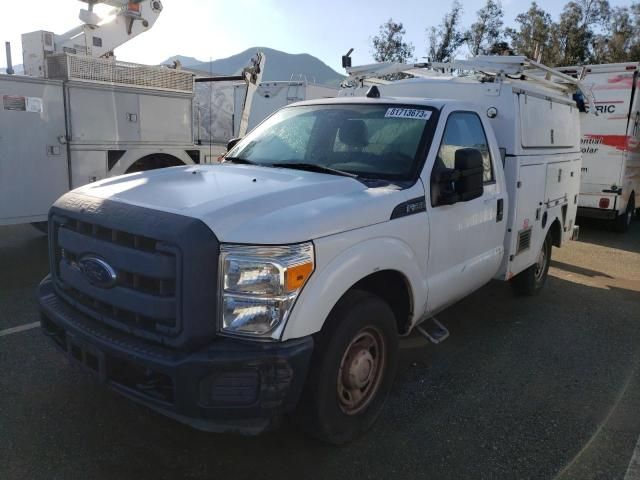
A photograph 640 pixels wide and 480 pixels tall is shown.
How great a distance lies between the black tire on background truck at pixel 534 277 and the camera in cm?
596

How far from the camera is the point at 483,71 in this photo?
5.29m

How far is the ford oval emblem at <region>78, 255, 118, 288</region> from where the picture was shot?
271cm

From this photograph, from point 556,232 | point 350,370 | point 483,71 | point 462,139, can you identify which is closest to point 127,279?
point 350,370

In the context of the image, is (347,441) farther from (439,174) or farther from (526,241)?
(526,241)

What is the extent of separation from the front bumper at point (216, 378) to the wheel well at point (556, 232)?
4.68 m

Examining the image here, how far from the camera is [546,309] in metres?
5.84

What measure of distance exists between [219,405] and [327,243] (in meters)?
0.92

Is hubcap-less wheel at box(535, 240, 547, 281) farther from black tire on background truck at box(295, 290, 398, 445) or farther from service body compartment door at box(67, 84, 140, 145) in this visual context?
service body compartment door at box(67, 84, 140, 145)

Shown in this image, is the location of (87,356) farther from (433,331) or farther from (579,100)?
(579,100)

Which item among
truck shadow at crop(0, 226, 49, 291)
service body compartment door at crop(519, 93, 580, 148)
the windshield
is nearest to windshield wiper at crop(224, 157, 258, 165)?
the windshield

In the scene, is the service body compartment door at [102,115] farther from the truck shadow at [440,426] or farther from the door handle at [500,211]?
the door handle at [500,211]

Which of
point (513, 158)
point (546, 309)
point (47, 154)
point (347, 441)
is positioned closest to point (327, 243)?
point (347, 441)

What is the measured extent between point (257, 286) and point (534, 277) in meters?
4.47

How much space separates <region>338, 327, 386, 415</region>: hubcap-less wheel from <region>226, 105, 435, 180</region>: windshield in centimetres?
108
